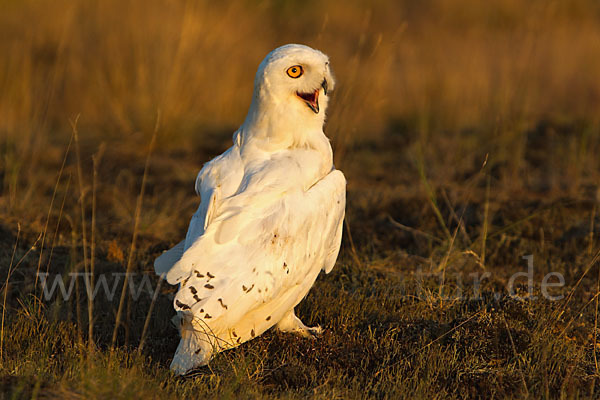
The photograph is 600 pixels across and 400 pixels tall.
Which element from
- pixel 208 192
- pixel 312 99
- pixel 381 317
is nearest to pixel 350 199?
pixel 381 317

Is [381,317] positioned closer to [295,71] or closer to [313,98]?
[313,98]

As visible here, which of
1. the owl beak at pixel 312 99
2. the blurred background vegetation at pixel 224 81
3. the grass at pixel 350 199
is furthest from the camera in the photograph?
the blurred background vegetation at pixel 224 81

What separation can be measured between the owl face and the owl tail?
139 centimetres

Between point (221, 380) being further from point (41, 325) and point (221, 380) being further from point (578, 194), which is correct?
point (578, 194)

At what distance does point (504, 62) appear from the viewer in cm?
938

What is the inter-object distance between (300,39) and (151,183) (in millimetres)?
5609

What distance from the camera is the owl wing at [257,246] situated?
11.8 ft

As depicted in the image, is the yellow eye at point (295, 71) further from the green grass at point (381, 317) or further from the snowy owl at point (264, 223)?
the green grass at point (381, 317)

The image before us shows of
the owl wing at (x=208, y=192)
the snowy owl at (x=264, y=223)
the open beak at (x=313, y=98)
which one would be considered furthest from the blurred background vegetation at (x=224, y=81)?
the owl wing at (x=208, y=192)

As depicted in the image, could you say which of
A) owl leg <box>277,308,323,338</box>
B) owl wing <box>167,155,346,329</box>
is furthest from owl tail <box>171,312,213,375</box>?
owl leg <box>277,308,323,338</box>

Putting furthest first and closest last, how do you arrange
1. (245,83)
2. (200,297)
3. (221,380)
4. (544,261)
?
1. (245,83)
2. (544,261)
3. (221,380)
4. (200,297)

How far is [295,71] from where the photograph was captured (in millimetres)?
4215

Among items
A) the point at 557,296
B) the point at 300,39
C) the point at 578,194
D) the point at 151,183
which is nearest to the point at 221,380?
the point at 557,296

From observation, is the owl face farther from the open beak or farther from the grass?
the grass
